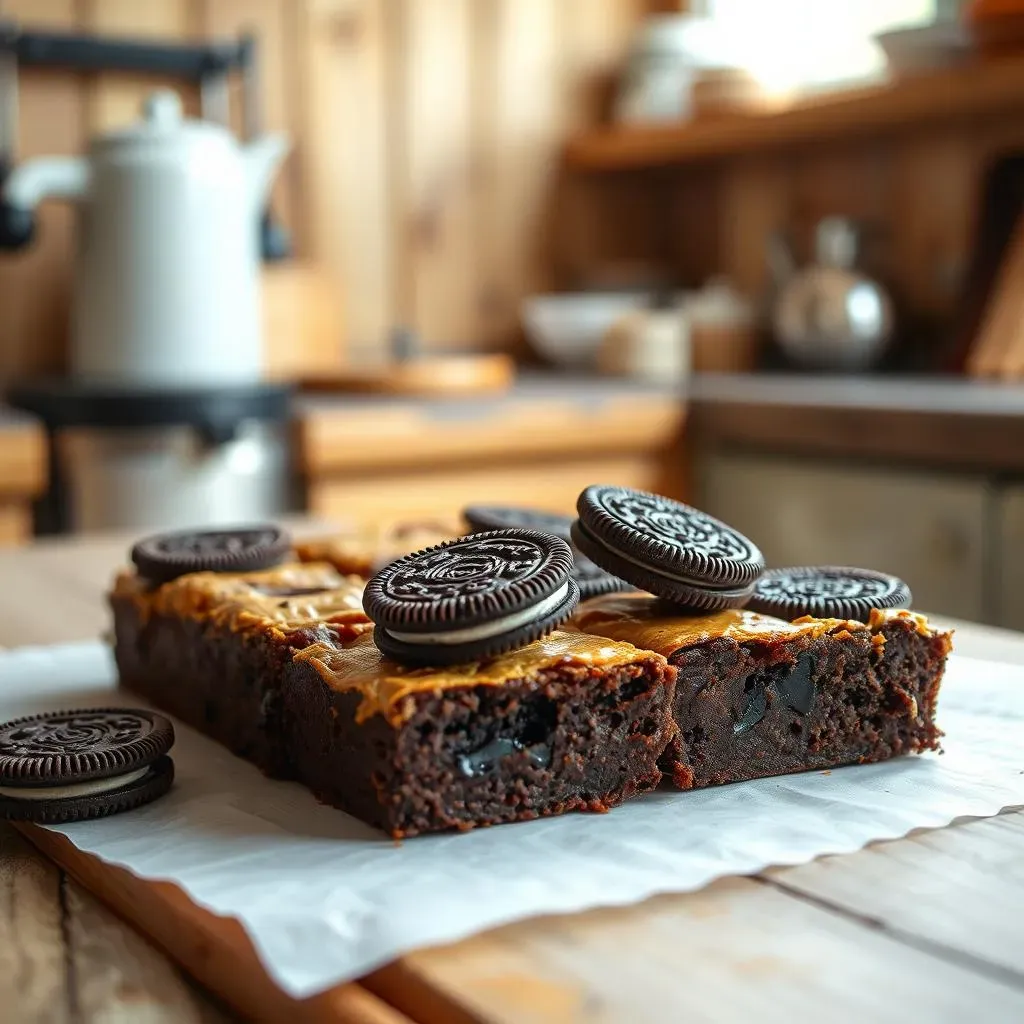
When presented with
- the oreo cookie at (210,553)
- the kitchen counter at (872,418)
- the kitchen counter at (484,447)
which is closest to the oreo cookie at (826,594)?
the oreo cookie at (210,553)

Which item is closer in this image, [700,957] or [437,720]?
[700,957]

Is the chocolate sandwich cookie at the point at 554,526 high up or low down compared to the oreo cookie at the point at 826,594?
up

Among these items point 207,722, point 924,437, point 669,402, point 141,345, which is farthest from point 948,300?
point 207,722

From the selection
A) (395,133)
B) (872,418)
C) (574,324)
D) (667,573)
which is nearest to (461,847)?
(667,573)

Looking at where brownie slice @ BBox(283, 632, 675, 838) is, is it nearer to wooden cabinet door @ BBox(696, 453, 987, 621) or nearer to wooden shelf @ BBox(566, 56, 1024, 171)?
wooden cabinet door @ BBox(696, 453, 987, 621)

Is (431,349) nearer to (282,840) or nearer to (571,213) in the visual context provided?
(571,213)

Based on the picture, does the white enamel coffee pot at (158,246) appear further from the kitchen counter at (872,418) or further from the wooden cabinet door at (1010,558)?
the wooden cabinet door at (1010,558)

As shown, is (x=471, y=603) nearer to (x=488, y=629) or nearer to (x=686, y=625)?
(x=488, y=629)
